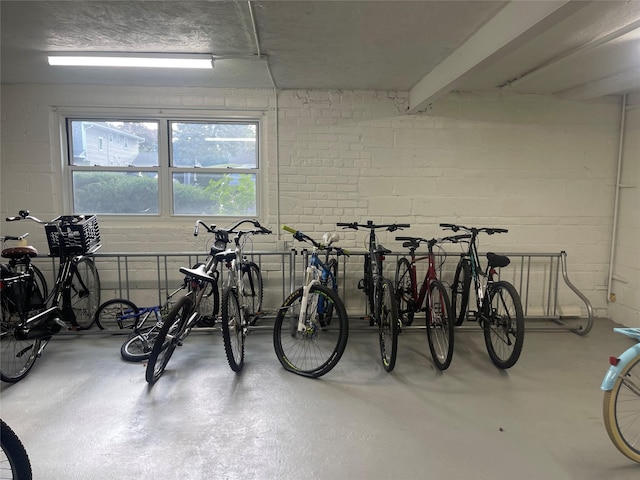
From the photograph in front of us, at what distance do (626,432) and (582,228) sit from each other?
2556mm

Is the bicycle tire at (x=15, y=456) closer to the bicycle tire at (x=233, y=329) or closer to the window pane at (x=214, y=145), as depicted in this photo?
the bicycle tire at (x=233, y=329)

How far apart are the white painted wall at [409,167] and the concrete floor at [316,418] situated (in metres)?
1.38

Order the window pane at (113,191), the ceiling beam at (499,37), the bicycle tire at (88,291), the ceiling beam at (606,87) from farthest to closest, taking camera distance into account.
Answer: the window pane at (113,191), the bicycle tire at (88,291), the ceiling beam at (606,87), the ceiling beam at (499,37)

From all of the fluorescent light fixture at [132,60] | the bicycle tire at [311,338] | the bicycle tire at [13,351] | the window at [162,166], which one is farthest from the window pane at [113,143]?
the bicycle tire at [311,338]

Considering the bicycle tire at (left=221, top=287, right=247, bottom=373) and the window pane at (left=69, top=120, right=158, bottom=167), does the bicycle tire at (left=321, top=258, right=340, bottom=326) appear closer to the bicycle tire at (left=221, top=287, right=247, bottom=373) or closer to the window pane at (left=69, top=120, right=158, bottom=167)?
the bicycle tire at (left=221, top=287, right=247, bottom=373)

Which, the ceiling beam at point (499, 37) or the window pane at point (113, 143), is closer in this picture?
the ceiling beam at point (499, 37)

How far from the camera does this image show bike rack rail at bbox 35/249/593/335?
402cm

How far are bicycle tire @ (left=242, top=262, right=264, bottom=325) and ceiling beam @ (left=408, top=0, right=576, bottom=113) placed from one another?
229 cm

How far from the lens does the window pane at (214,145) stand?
406cm

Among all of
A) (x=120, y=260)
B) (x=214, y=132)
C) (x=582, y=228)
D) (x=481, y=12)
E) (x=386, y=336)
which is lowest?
(x=386, y=336)

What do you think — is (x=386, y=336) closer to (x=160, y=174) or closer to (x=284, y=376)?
(x=284, y=376)

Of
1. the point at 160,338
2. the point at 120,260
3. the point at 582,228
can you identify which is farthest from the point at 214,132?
the point at 582,228

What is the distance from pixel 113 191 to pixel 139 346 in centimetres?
176

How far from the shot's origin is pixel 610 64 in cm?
311
